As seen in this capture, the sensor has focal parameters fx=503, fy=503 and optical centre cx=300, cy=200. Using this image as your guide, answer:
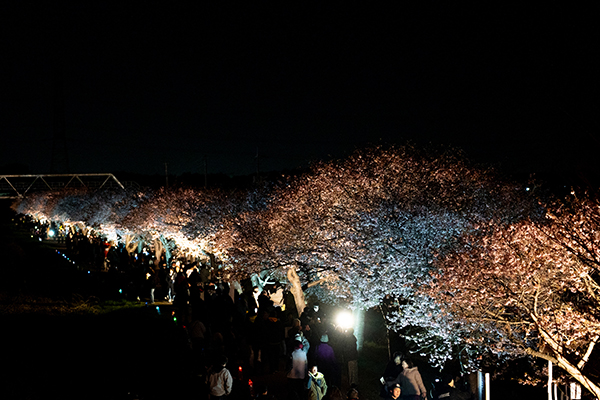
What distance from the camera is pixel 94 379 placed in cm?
1362

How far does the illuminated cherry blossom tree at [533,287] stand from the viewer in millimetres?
8359

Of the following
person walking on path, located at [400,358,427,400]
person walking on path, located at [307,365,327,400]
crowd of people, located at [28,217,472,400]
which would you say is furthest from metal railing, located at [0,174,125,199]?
person walking on path, located at [400,358,427,400]

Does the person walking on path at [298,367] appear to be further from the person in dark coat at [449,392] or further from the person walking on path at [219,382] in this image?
the person in dark coat at [449,392]

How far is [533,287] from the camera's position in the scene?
8.77m

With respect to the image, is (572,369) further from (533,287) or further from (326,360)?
(326,360)

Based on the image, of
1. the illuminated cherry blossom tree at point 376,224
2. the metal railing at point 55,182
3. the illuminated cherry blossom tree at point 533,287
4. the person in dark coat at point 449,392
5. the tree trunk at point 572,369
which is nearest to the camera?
the tree trunk at point 572,369

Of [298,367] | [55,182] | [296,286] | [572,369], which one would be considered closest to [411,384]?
[298,367]

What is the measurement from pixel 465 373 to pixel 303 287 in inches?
324

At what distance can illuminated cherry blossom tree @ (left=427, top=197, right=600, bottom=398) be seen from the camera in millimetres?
8359

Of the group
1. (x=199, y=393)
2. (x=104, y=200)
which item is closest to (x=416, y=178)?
(x=199, y=393)

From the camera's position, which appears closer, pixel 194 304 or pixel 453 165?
pixel 194 304

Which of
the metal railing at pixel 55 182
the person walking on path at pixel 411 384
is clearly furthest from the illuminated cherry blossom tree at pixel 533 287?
the metal railing at pixel 55 182

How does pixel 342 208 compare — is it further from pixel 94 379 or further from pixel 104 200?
pixel 104 200

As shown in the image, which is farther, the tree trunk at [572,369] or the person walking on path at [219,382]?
the person walking on path at [219,382]
